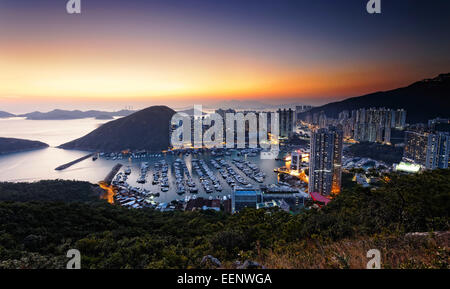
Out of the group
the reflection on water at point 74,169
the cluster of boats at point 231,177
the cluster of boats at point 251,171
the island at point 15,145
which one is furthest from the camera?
the island at point 15,145

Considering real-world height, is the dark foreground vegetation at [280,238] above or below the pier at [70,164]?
above

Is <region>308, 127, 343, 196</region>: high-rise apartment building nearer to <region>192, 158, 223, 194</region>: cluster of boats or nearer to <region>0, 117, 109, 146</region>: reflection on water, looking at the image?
<region>192, 158, 223, 194</region>: cluster of boats

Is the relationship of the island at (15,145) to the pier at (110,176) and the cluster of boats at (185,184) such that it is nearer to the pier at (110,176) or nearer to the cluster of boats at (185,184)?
the pier at (110,176)

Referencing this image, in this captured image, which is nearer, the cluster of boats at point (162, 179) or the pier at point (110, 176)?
the cluster of boats at point (162, 179)

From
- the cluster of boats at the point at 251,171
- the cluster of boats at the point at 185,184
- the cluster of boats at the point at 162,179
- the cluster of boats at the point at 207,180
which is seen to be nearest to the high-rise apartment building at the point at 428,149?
the cluster of boats at the point at 251,171

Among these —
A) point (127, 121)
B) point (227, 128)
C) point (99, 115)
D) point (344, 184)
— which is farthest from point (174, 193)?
point (99, 115)

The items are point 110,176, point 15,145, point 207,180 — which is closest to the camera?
point 207,180

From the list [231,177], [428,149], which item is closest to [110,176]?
[231,177]

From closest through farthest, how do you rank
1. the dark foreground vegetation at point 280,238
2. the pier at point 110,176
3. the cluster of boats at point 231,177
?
the dark foreground vegetation at point 280,238 < the cluster of boats at point 231,177 < the pier at point 110,176

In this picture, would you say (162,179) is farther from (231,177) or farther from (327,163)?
(327,163)
